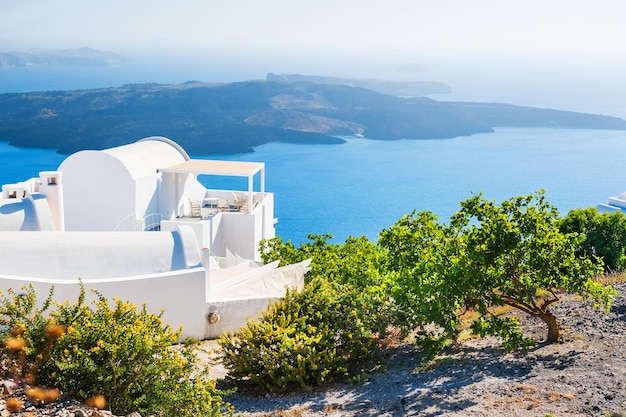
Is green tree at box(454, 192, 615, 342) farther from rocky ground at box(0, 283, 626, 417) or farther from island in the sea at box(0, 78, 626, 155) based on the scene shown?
island in the sea at box(0, 78, 626, 155)

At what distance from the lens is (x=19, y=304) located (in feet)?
22.8

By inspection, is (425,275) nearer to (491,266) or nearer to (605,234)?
(491,266)

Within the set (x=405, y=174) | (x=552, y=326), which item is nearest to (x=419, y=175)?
(x=405, y=174)

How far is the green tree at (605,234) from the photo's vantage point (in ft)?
59.2

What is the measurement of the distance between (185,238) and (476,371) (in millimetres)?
6339

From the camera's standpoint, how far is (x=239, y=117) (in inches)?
4055

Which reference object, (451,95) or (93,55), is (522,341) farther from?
(93,55)

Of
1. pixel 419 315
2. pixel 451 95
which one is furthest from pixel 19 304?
pixel 451 95

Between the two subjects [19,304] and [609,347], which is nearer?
[19,304]

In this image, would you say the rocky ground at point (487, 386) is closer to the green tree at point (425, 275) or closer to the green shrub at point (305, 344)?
the green shrub at point (305, 344)

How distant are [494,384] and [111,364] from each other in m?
4.12

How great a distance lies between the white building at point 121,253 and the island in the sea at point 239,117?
63430 mm

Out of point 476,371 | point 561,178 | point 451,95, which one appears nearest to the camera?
point 476,371

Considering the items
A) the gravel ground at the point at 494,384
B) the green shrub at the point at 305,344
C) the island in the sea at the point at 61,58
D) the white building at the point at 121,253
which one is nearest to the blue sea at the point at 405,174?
Result: the white building at the point at 121,253
